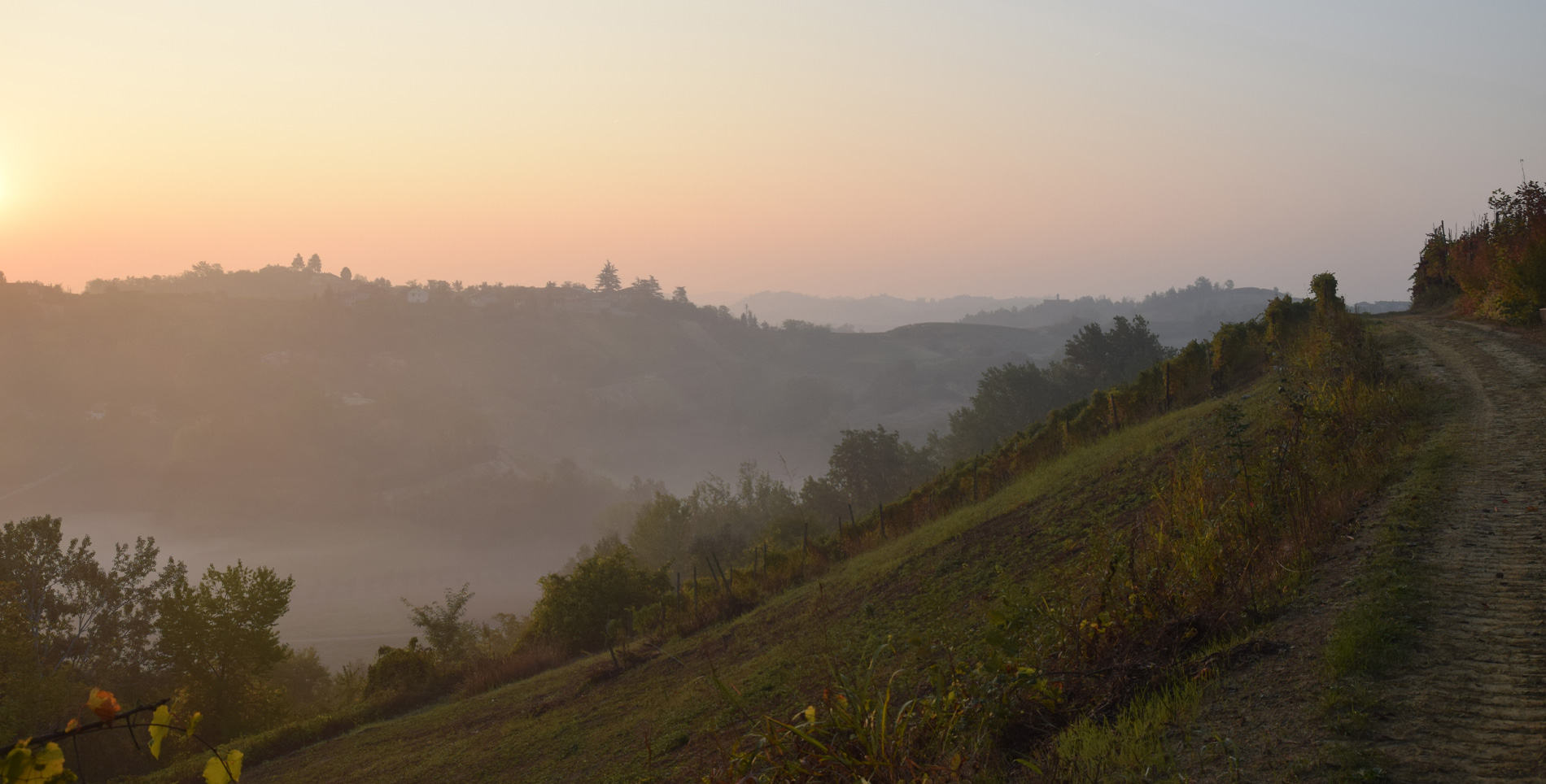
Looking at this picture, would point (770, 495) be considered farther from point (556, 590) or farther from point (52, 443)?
point (52, 443)

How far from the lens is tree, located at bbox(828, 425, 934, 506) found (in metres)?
59.4

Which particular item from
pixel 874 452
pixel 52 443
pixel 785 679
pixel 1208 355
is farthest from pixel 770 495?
pixel 52 443

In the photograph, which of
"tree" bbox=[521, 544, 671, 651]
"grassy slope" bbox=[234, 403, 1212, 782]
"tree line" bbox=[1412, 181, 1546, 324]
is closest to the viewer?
"grassy slope" bbox=[234, 403, 1212, 782]

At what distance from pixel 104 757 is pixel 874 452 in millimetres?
47277

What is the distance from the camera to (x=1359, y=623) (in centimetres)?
511

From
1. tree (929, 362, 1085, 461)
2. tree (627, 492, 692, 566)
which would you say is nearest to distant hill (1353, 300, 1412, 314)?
tree (929, 362, 1085, 461)

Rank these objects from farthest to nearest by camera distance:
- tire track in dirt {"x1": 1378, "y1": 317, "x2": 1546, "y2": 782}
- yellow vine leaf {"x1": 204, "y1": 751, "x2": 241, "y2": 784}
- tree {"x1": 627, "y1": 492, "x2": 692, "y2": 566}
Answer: tree {"x1": 627, "y1": 492, "x2": 692, "y2": 566}, tire track in dirt {"x1": 1378, "y1": 317, "x2": 1546, "y2": 782}, yellow vine leaf {"x1": 204, "y1": 751, "x2": 241, "y2": 784}

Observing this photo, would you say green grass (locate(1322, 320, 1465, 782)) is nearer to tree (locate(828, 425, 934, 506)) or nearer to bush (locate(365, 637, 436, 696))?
bush (locate(365, 637, 436, 696))

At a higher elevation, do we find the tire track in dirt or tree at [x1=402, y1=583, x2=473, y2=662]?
the tire track in dirt

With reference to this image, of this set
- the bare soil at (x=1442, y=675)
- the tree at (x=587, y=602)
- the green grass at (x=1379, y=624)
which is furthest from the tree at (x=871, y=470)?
the bare soil at (x=1442, y=675)

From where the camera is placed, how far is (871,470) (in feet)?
198

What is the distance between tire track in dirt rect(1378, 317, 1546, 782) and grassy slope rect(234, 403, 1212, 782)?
190 inches

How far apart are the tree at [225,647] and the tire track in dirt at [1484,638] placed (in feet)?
121

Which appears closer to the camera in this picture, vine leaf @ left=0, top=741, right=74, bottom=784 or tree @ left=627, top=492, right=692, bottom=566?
vine leaf @ left=0, top=741, right=74, bottom=784
